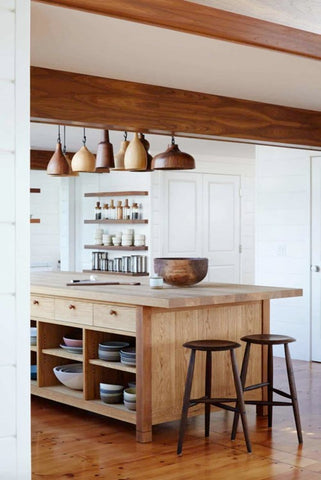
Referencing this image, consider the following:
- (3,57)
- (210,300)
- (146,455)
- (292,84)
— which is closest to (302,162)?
(292,84)

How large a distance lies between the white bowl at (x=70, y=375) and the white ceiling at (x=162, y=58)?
2.14m

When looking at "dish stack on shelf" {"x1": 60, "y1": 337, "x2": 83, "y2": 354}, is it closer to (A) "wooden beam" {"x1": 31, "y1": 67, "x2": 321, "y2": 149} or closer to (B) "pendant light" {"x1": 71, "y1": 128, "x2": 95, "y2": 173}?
(B) "pendant light" {"x1": 71, "y1": 128, "x2": 95, "y2": 173}

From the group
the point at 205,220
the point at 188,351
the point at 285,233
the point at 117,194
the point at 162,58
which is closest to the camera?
the point at 162,58

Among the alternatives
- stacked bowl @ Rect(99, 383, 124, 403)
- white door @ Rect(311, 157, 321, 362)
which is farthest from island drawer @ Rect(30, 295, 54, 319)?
white door @ Rect(311, 157, 321, 362)

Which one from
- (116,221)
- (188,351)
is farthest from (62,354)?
(116,221)

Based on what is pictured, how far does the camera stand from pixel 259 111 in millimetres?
5656

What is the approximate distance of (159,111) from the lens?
504 centimetres

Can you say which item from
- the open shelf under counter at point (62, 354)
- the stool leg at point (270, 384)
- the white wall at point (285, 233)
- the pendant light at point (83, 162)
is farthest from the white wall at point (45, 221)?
the stool leg at point (270, 384)

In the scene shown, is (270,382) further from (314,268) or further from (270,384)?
(314,268)

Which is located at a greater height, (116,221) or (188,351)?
(116,221)

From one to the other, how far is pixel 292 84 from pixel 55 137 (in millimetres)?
4064

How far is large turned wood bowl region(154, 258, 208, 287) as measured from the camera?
5.27 metres

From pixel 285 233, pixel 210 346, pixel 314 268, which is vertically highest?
pixel 285 233

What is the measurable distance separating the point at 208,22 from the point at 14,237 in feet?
4.65
